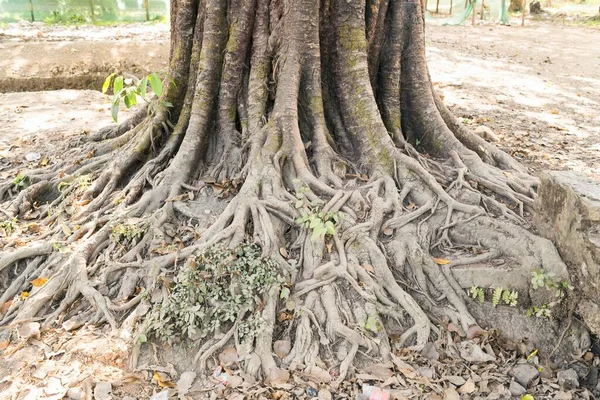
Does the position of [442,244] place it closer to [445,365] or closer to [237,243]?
[445,365]

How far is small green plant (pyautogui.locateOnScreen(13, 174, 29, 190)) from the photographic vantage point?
4711 millimetres

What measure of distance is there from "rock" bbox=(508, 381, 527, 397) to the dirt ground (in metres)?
0.06

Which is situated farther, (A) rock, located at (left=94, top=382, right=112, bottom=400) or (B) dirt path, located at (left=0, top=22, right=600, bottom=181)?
(B) dirt path, located at (left=0, top=22, right=600, bottom=181)

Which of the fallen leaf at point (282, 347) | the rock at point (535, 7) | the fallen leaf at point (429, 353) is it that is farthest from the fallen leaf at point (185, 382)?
the rock at point (535, 7)

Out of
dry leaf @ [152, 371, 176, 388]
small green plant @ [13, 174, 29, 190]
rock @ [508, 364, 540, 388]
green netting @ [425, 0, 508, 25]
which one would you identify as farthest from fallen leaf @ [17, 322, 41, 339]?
green netting @ [425, 0, 508, 25]

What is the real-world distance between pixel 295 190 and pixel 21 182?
2795mm

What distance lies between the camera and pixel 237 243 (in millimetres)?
3318

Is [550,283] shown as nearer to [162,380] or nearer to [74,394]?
[162,380]

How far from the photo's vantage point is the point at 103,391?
2717 mm

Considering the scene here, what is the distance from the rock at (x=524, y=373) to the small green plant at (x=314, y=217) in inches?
54.0

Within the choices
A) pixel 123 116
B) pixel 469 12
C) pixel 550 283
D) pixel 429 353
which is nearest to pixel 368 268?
pixel 429 353

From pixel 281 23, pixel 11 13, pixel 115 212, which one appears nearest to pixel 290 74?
pixel 281 23

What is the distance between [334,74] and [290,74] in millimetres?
458

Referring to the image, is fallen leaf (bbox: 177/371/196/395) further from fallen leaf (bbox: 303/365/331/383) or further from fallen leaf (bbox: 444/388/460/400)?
fallen leaf (bbox: 444/388/460/400)
